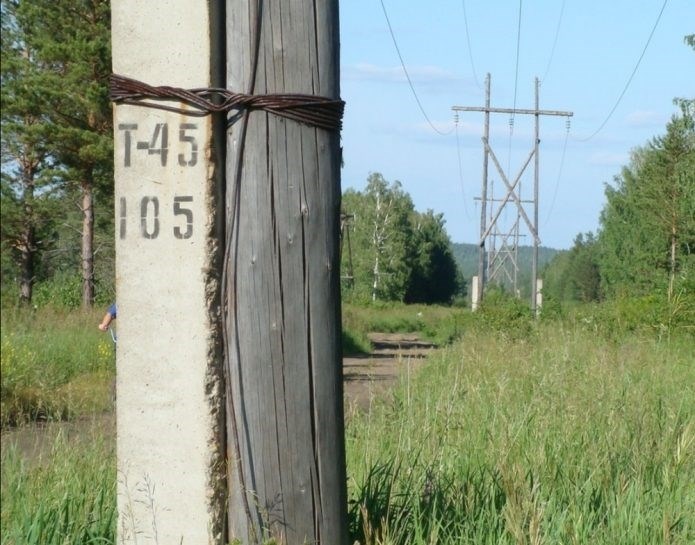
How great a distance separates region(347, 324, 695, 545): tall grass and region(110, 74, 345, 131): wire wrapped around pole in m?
1.30

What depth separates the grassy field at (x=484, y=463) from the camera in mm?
2133

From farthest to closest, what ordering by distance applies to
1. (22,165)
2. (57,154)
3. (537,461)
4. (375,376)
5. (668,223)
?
(668,223)
(375,376)
(537,461)
(57,154)
(22,165)

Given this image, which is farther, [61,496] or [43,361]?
[61,496]

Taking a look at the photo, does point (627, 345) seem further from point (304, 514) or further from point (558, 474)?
point (304, 514)

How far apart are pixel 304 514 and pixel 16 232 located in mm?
1718

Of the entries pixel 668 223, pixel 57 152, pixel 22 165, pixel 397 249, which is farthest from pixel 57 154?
pixel 397 249

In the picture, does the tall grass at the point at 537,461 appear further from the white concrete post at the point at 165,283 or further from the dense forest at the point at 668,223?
the dense forest at the point at 668,223

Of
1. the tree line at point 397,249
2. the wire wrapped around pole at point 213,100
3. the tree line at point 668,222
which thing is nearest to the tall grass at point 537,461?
the wire wrapped around pole at point 213,100

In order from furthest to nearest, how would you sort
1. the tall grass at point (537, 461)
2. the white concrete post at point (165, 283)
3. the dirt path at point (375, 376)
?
1. the dirt path at point (375, 376)
2. the tall grass at point (537, 461)
3. the white concrete post at point (165, 283)

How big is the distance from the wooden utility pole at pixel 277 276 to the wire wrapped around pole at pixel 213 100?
0.09ft

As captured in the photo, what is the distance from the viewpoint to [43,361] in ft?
5.44

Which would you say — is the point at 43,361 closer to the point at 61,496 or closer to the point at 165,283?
the point at 165,283

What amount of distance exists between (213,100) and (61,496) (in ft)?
4.06

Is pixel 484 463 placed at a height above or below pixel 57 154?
below
